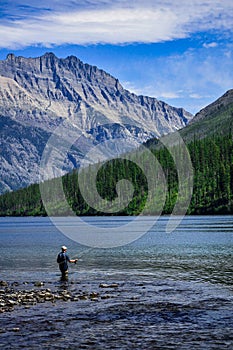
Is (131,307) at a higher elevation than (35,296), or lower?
lower

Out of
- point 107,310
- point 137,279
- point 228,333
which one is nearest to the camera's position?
point 228,333

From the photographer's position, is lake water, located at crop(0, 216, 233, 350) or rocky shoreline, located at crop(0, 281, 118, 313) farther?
rocky shoreline, located at crop(0, 281, 118, 313)

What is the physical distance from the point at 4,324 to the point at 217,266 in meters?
28.4

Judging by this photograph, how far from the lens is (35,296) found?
120ft

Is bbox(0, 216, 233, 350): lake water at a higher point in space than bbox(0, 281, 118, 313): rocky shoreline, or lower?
lower

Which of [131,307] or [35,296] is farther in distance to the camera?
[35,296]

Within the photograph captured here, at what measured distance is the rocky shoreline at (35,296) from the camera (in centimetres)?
3409

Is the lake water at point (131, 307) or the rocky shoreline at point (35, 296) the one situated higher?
the rocky shoreline at point (35, 296)

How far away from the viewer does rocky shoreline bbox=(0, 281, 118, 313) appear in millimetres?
34094

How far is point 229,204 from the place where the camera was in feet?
590

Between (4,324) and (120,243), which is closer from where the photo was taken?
(4,324)

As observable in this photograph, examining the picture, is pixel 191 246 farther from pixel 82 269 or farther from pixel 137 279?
pixel 137 279

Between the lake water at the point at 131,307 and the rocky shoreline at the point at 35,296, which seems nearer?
the lake water at the point at 131,307

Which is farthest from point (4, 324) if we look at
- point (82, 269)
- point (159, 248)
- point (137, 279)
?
point (159, 248)
